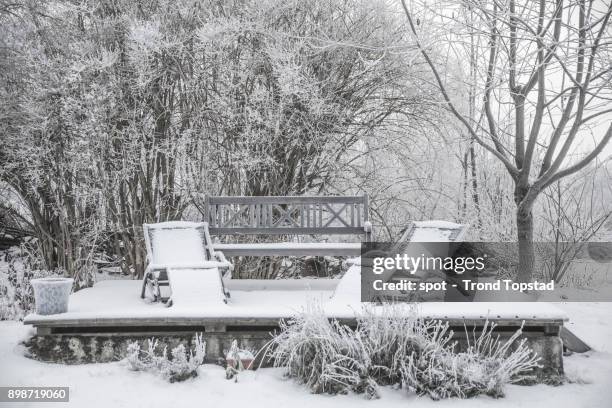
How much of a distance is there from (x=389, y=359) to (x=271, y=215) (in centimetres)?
299

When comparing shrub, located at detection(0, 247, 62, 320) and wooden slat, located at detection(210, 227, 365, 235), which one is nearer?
shrub, located at detection(0, 247, 62, 320)

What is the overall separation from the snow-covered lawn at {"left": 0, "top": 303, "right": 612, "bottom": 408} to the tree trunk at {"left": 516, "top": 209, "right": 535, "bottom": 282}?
1.17 meters

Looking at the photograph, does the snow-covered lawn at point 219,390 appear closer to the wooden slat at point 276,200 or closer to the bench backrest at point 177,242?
the bench backrest at point 177,242

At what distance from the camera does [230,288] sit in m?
5.66

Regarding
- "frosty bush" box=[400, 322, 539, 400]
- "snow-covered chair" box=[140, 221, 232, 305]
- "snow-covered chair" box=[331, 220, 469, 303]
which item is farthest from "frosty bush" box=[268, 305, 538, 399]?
"snow-covered chair" box=[140, 221, 232, 305]

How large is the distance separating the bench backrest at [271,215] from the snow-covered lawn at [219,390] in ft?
8.06

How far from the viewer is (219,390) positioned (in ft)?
11.5

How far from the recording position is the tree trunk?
5016 millimetres

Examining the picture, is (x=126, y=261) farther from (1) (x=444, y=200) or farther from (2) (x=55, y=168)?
(1) (x=444, y=200)

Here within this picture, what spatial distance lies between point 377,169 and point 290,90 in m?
1.54

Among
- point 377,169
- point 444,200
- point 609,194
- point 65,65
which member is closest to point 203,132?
point 65,65

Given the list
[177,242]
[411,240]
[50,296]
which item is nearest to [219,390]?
[50,296]

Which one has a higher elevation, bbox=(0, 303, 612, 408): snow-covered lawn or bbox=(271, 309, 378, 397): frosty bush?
bbox=(271, 309, 378, 397): frosty bush

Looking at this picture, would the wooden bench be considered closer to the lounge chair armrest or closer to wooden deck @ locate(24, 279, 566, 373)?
the lounge chair armrest
